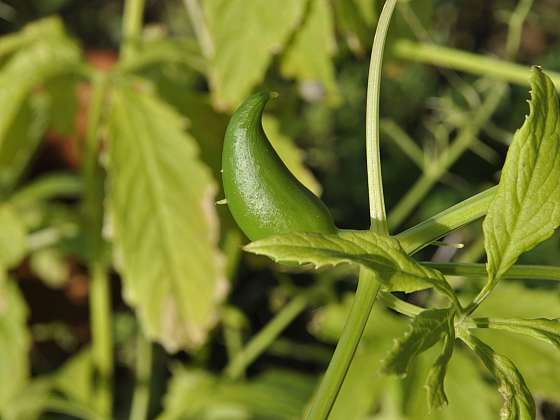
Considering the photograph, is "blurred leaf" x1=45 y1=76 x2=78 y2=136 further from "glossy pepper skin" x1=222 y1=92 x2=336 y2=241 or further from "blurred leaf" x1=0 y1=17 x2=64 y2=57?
"glossy pepper skin" x1=222 y1=92 x2=336 y2=241

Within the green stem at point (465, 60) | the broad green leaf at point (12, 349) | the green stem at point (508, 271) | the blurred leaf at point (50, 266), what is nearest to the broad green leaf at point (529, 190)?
the green stem at point (508, 271)

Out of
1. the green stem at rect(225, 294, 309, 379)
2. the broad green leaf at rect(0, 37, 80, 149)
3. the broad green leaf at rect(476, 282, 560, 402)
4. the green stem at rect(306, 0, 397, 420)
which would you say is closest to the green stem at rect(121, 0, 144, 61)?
the broad green leaf at rect(0, 37, 80, 149)

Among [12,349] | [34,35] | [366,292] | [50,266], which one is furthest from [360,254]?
[50,266]

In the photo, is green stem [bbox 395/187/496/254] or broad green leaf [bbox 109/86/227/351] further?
broad green leaf [bbox 109/86/227/351]

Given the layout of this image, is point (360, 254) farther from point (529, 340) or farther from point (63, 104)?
point (63, 104)

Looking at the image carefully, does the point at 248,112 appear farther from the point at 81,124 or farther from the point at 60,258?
the point at 81,124
